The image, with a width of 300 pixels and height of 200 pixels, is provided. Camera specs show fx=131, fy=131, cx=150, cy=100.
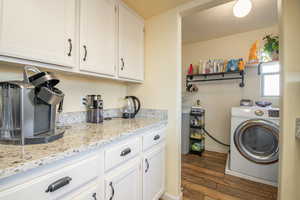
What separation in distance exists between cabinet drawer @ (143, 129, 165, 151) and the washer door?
4.26 ft

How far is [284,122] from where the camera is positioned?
1.01 meters

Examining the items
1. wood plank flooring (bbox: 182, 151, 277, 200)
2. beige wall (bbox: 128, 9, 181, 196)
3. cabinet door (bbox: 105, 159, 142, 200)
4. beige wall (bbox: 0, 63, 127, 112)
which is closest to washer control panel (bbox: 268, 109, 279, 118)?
wood plank flooring (bbox: 182, 151, 277, 200)

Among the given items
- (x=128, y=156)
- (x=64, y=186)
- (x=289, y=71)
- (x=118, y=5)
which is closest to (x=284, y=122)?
(x=289, y=71)

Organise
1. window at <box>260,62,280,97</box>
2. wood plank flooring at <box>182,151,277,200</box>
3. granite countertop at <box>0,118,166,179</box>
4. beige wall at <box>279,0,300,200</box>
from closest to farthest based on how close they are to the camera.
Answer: granite countertop at <box>0,118,166,179</box>
beige wall at <box>279,0,300,200</box>
wood plank flooring at <box>182,151,277,200</box>
window at <box>260,62,280,97</box>

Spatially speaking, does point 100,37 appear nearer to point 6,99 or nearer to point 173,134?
point 6,99

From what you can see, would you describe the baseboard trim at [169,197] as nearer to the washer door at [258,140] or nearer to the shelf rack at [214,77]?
the washer door at [258,140]

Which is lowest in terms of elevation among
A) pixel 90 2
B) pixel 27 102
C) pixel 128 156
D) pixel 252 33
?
pixel 128 156

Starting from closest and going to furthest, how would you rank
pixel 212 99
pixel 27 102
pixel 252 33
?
pixel 27 102
pixel 252 33
pixel 212 99

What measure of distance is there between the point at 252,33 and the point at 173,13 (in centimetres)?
203

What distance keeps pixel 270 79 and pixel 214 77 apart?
0.95 meters

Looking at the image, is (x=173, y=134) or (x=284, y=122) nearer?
(x=284, y=122)

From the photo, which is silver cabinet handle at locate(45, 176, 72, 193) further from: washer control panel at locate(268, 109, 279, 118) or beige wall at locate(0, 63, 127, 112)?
washer control panel at locate(268, 109, 279, 118)

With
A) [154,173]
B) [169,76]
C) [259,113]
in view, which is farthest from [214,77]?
[154,173]

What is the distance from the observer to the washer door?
5.88ft
